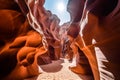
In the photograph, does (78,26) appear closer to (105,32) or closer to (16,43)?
(16,43)

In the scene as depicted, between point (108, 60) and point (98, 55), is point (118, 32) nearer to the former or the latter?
point (108, 60)

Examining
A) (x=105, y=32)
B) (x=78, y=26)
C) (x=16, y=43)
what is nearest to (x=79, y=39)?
(x=78, y=26)

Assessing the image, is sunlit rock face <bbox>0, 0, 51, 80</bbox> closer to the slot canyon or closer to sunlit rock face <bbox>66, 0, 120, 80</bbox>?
the slot canyon

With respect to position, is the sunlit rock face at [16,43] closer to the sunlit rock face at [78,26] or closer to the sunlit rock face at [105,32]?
the sunlit rock face at [78,26]

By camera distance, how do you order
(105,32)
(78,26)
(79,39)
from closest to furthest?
(105,32) → (79,39) → (78,26)

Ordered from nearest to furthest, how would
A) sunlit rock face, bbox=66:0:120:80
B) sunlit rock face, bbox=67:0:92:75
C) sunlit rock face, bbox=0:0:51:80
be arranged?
sunlit rock face, bbox=66:0:120:80, sunlit rock face, bbox=0:0:51:80, sunlit rock face, bbox=67:0:92:75

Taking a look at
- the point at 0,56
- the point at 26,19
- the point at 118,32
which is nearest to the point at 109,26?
the point at 118,32

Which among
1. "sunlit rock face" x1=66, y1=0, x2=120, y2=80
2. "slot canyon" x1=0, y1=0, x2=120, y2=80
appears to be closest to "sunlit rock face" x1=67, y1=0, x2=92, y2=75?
"slot canyon" x1=0, y1=0, x2=120, y2=80

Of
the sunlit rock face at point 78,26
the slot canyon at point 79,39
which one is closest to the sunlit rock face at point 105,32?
the slot canyon at point 79,39

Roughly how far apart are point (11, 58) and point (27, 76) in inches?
29.9

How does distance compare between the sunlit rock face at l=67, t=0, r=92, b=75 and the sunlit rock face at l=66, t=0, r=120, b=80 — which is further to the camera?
the sunlit rock face at l=67, t=0, r=92, b=75

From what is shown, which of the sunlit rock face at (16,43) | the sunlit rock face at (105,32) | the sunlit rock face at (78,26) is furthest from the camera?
the sunlit rock face at (78,26)

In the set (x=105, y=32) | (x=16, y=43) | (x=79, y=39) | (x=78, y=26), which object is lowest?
(x=105, y=32)

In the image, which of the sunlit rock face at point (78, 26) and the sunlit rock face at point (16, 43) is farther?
the sunlit rock face at point (78, 26)
